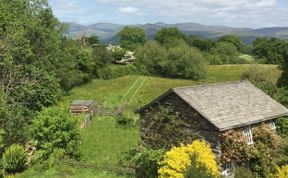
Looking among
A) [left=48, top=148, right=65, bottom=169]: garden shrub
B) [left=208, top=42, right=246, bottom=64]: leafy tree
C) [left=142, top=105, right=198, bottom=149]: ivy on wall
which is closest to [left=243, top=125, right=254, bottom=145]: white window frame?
[left=142, top=105, right=198, bottom=149]: ivy on wall

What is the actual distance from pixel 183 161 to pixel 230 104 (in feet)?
32.0

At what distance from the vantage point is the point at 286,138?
3356 centimetres

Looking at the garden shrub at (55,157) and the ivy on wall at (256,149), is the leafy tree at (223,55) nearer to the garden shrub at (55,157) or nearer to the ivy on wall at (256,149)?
the ivy on wall at (256,149)

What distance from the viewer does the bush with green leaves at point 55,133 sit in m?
32.4

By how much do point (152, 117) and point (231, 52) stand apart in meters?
105

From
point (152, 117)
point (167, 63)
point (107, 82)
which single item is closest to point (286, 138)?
point (152, 117)

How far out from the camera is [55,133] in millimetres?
32562

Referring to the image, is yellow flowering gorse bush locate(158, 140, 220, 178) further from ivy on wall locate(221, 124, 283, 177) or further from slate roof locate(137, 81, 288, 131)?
ivy on wall locate(221, 124, 283, 177)

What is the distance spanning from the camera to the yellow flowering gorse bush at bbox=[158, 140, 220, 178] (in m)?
23.7

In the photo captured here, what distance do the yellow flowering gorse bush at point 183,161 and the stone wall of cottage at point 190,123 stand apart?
4.35 metres

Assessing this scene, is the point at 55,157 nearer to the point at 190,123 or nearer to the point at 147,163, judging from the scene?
the point at 147,163

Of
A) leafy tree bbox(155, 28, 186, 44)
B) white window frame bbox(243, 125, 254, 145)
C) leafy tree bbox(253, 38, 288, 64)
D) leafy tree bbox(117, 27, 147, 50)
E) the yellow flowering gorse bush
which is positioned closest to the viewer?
the yellow flowering gorse bush

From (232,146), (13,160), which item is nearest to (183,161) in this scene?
(232,146)

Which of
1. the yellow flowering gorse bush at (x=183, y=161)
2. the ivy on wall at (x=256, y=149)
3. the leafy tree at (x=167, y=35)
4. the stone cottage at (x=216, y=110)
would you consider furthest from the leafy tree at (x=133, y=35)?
the yellow flowering gorse bush at (x=183, y=161)
